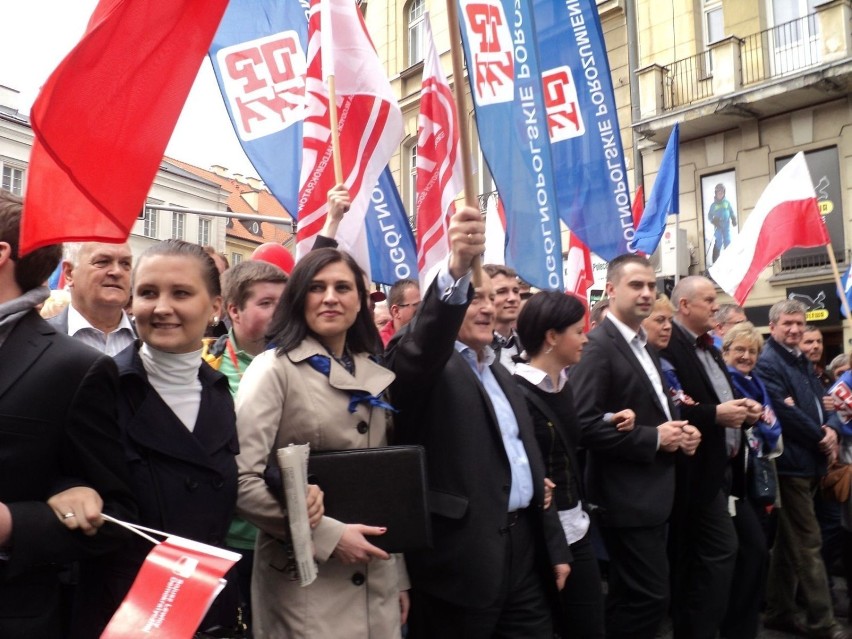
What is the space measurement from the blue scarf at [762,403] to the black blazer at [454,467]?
2.74 metres

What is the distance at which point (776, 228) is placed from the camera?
7.06 metres

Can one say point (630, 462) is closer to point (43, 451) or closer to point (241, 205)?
point (43, 451)

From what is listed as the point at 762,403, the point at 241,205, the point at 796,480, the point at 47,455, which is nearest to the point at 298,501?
the point at 47,455

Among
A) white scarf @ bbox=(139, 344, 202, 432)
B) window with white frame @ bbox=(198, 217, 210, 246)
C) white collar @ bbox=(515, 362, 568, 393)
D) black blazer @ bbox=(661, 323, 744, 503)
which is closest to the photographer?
white scarf @ bbox=(139, 344, 202, 432)

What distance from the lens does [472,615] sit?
109 inches

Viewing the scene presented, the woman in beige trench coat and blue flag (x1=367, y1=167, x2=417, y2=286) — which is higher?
blue flag (x1=367, y1=167, x2=417, y2=286)

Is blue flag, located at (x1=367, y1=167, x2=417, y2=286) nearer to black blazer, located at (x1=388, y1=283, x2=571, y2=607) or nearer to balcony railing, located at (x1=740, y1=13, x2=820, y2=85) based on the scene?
black blazer, located at (x1=388, y1=283, x2=571, y2=607)

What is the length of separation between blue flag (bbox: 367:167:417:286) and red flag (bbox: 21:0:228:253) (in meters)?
2.95

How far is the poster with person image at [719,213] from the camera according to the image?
14.9 meters

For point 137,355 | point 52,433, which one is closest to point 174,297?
point 137,355

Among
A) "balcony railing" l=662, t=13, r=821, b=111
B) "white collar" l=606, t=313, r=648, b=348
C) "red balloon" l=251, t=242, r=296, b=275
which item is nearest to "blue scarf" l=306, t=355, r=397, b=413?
"red balloon" l=251, t=242, r=296, b=275

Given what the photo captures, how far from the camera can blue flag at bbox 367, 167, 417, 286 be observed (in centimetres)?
548

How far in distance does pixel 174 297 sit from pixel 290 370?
436 millimetres

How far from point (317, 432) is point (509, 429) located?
904 mm
